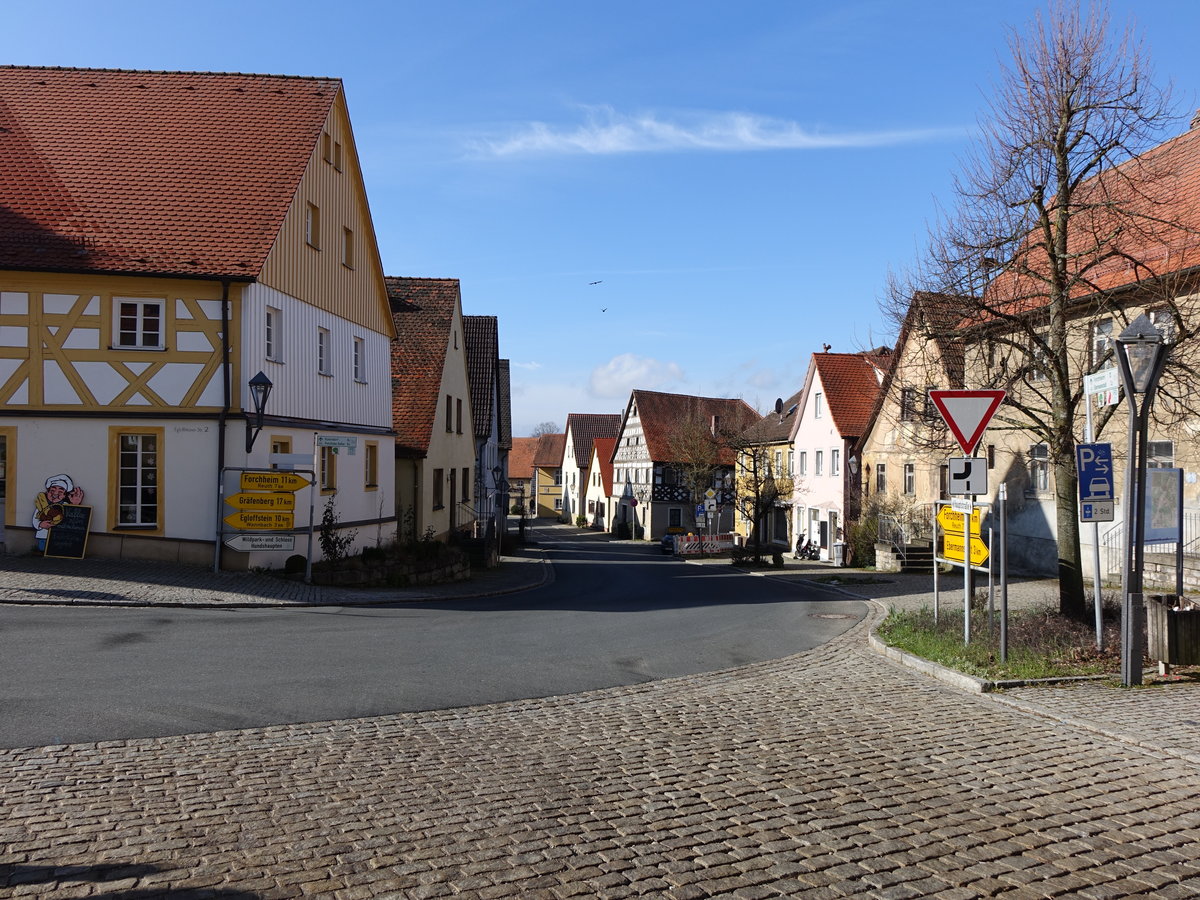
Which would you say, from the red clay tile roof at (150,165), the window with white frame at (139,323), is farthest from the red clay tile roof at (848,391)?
the window with white frame at (139,323)

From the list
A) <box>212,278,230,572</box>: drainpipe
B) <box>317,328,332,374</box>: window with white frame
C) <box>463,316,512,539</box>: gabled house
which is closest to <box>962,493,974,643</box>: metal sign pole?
<box>212,278,230,572</box>: drainpipe

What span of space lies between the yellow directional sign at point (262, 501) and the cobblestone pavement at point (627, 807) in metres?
10.6

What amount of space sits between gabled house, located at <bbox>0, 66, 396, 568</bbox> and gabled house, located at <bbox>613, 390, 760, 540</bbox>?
39.0 metres

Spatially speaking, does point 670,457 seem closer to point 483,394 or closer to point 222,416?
point 483,394

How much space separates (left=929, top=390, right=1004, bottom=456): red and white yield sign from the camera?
1040 centimetres

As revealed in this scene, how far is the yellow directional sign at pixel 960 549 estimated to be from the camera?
10797mm

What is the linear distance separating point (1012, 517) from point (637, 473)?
41.6 m

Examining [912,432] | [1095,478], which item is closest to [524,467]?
[912,432]

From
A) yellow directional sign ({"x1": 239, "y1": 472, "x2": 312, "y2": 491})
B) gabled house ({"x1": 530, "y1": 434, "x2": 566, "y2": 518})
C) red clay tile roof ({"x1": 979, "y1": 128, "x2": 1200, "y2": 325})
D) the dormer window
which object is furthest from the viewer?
gabled house ({"x1": 530, "y1": 434, "x2": 566, "y2": 518})

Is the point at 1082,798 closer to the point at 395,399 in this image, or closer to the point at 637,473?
the point at 395,399

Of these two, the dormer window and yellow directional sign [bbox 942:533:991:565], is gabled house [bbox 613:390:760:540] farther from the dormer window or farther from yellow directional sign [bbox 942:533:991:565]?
yellow directional sign [bbox 942:533:991:565]

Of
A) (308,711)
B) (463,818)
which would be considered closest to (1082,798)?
(463,818)

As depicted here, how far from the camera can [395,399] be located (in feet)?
95.2

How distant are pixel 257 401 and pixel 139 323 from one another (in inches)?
109
